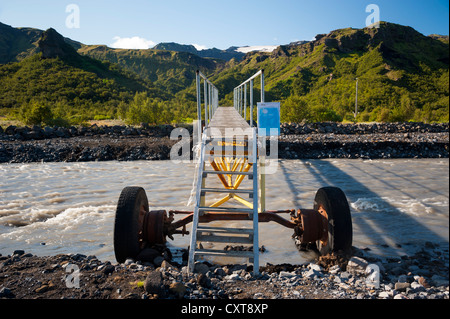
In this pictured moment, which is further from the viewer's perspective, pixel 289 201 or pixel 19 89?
pixel 19 89

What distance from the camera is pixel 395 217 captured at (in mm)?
7582

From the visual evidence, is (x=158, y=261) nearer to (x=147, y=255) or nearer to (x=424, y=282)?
(x=147, y=255)

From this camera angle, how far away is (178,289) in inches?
128

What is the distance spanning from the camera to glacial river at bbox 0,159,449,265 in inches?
233

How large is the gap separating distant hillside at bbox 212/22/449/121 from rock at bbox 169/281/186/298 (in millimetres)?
28213

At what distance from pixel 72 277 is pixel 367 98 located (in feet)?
213

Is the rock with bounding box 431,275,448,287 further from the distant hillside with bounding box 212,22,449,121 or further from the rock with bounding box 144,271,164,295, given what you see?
the distant hillside with bounding box 212,22,449,121

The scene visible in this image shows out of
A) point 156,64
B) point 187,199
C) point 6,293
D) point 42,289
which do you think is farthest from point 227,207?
point 156,64

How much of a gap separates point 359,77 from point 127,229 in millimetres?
89593

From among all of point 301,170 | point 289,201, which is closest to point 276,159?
point 301,170

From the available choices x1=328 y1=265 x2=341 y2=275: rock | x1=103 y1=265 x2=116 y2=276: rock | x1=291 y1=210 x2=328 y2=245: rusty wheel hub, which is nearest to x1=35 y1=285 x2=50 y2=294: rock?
x1=103 y1=265 x2=116 y2=276: rock

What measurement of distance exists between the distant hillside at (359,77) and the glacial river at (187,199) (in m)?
18.0

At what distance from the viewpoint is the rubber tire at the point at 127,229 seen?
416 centimetres
